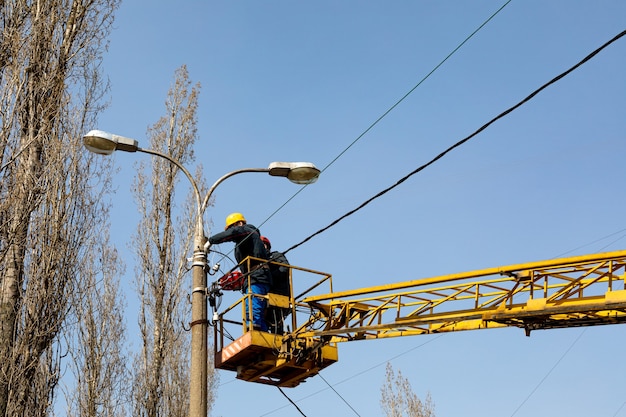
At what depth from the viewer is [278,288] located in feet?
40.3

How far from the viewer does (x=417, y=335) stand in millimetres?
11891

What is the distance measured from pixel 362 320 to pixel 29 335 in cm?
553

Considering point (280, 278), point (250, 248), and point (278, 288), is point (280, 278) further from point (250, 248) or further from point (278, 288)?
point (250, 248)

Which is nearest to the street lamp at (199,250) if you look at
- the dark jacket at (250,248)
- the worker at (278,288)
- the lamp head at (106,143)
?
the lamp head at (106,143)

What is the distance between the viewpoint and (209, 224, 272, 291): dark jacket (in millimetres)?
Result: 11750

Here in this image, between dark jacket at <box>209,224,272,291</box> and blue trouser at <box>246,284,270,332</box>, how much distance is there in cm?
8

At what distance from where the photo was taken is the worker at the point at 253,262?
38.6 ft

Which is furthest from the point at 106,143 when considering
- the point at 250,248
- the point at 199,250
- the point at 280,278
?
the point at 280,278

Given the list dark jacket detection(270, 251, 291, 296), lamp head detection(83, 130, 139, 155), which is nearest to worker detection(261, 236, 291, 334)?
dark jacket detection(270, 251, 291, 296)

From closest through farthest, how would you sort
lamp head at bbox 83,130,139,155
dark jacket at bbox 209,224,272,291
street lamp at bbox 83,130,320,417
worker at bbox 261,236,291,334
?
1. street lamp at bbox 83,130,320,417
2. lamp head at bbox 83,130,139,155
3. dark jacket at bbox 209,224,272,291
4. worker at bbox 261,236,291,334

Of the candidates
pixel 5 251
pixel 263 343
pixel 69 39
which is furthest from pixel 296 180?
pixel 69 39

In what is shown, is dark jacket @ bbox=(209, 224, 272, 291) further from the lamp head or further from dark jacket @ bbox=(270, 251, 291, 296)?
the lamp head

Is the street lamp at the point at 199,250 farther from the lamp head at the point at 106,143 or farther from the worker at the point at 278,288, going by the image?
the worker at the point at 278,288

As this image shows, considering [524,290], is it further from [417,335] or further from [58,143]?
[58,143]
